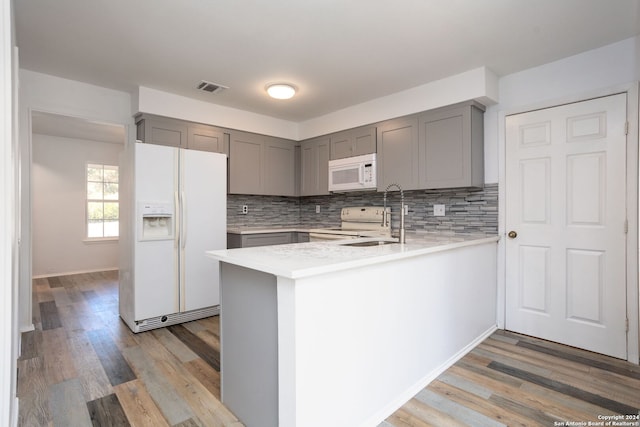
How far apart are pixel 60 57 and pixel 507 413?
4.07 m

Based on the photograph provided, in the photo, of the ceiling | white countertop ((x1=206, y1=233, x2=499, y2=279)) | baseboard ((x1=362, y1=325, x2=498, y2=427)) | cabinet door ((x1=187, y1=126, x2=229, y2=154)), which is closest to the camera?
white countertop ((x1=206, y1=233, x2=499, y2=279))

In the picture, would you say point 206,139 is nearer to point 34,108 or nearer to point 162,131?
point 162,131

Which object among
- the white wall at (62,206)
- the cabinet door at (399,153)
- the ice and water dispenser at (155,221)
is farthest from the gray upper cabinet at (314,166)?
the white wall at (62,206)

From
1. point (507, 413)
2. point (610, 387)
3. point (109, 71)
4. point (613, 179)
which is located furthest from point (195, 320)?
point (613, 179)

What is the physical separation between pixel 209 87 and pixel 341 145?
162cm

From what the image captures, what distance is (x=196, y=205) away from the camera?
3.34 m

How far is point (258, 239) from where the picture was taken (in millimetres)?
3936

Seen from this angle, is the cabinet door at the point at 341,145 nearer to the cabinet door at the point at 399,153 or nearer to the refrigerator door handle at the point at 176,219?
the cabinet door at the point at 399,153

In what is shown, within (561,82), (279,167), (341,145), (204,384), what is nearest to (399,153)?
(341,145)

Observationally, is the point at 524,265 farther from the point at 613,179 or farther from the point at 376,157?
the point at 376,157

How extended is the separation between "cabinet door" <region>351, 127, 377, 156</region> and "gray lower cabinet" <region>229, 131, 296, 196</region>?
3.52ft

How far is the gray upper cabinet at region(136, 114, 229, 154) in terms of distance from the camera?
345 centimetres

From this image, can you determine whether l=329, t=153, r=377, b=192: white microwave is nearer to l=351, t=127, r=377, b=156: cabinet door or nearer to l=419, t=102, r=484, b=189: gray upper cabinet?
l=351, t=127, r=377, b=156: cabinet door

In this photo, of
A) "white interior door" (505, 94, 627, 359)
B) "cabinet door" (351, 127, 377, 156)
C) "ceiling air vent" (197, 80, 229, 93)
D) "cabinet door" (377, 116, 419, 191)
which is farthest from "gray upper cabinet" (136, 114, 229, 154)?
"white interior door" (505, 94, 627, 359)
